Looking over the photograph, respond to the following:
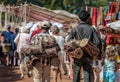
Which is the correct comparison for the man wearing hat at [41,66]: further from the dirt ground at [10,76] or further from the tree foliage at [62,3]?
the tree foliage at [62,3]

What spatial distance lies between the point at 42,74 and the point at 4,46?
7.27 metres

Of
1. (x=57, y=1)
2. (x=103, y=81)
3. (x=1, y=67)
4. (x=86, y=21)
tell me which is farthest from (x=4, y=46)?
(x=57, y=1)

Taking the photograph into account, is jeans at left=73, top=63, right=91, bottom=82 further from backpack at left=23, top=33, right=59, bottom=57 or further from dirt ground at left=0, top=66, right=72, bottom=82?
dirt ground at left=0, top=66, right=72, bottom=82

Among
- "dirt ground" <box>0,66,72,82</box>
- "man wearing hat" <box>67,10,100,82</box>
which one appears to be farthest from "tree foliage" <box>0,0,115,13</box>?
"man wearing hat" <box>67,10,100,82</box>

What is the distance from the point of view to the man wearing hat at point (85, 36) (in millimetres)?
8483

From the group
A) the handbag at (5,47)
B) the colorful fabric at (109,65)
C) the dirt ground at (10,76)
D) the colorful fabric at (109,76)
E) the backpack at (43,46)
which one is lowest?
the dirt ground at (10,76)

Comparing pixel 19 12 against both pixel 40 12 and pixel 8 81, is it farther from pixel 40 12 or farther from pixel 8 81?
pixel 8 81

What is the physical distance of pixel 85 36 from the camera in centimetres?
859

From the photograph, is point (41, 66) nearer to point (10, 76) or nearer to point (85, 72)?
point (85, 72)

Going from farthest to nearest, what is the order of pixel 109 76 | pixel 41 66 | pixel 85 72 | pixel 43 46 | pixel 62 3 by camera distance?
1. pixel 62 3
2. pixel 109 76
3. pixel 41 66
4. pixel 43 46
5. pixel 85 72

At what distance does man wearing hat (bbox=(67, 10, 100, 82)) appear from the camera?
8483mm

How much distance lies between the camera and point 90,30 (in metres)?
8.57

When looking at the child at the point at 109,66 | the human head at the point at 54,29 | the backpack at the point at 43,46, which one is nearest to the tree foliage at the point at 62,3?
the human head at the point at 54,29

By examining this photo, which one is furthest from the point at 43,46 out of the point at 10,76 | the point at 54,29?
the point at 10,76
